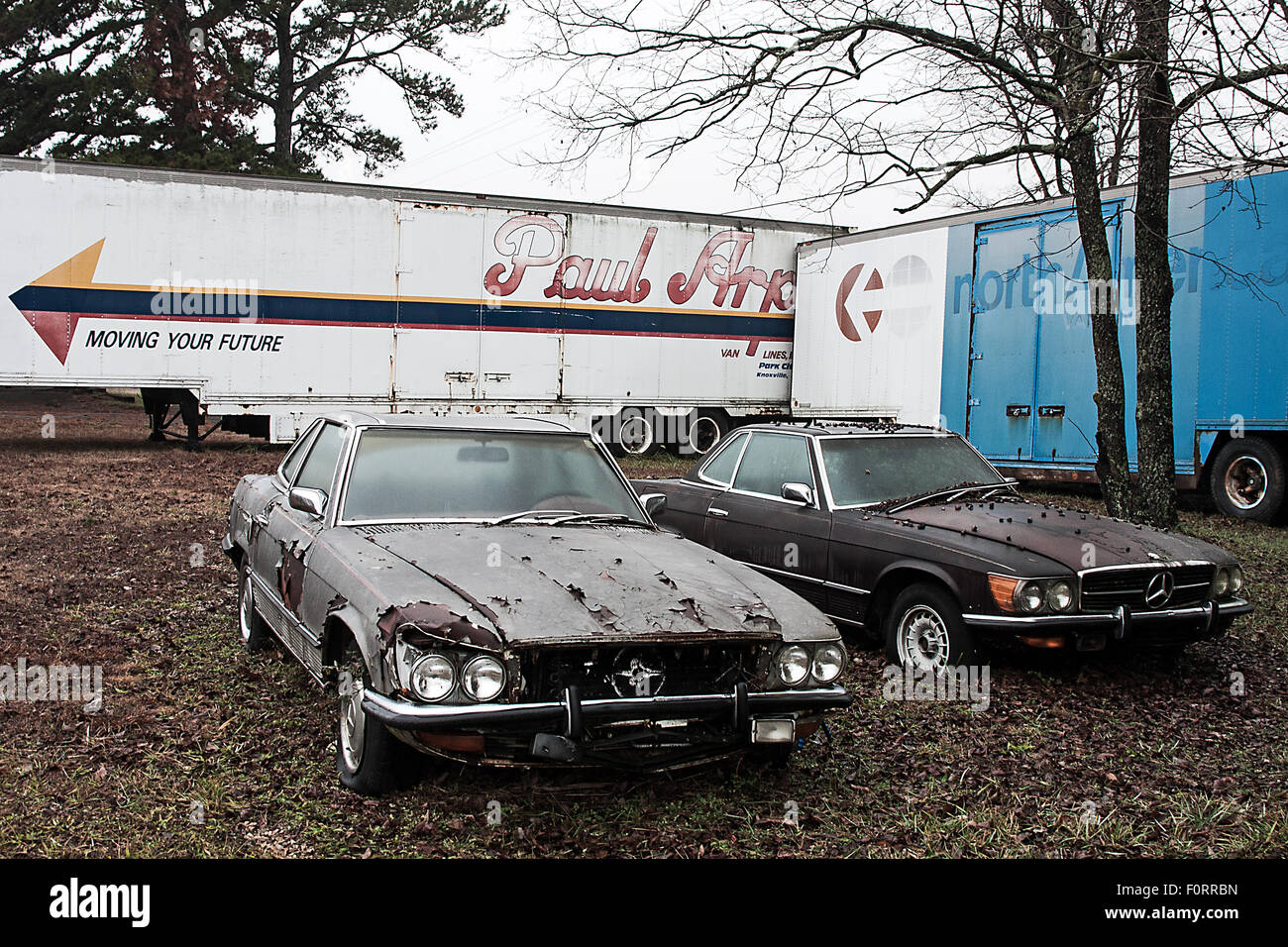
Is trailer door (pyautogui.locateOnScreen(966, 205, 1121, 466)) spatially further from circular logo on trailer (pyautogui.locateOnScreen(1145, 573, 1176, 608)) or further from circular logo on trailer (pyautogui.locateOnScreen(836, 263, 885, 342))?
circular logo on trailer (pyautogui.locateOnScreen(1145, 573, 1176, 608))

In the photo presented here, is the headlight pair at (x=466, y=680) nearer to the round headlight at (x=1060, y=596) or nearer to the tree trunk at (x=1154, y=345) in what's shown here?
the round headlight at (x=1060, y=596)

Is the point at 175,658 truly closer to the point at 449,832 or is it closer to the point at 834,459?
the point at 449,832

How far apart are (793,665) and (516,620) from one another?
42.0 inches

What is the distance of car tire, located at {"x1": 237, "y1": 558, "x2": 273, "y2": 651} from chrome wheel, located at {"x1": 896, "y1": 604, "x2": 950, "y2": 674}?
351 centimetres

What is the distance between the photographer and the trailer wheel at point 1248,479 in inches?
464

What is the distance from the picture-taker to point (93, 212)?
1536 cm

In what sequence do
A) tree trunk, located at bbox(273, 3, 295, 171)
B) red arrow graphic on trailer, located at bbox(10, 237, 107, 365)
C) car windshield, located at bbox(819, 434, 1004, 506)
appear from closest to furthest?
car windshield, located at bbox(819, 434, 1004, 506), red arrow graphic on trailer, located at bbox(10, 237, 107, 365), tree trunk, located at bbox(273, 3, 295, 171)

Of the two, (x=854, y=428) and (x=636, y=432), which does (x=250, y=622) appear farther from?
(x=636, y=432)

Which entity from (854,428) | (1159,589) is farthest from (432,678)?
(854,428)

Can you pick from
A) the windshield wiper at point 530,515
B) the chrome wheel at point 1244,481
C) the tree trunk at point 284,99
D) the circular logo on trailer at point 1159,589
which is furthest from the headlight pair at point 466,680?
the tree trunk at point 284,99

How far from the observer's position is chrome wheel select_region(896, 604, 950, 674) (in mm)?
5883

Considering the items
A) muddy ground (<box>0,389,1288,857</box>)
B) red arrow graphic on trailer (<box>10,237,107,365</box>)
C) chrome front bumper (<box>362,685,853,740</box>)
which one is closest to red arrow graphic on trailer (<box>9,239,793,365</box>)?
red arrow graphic on trailer (<box>10,237,107,365</box>)

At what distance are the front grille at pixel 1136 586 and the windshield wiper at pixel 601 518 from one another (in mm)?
2351

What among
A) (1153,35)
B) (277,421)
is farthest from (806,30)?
(277,421)
